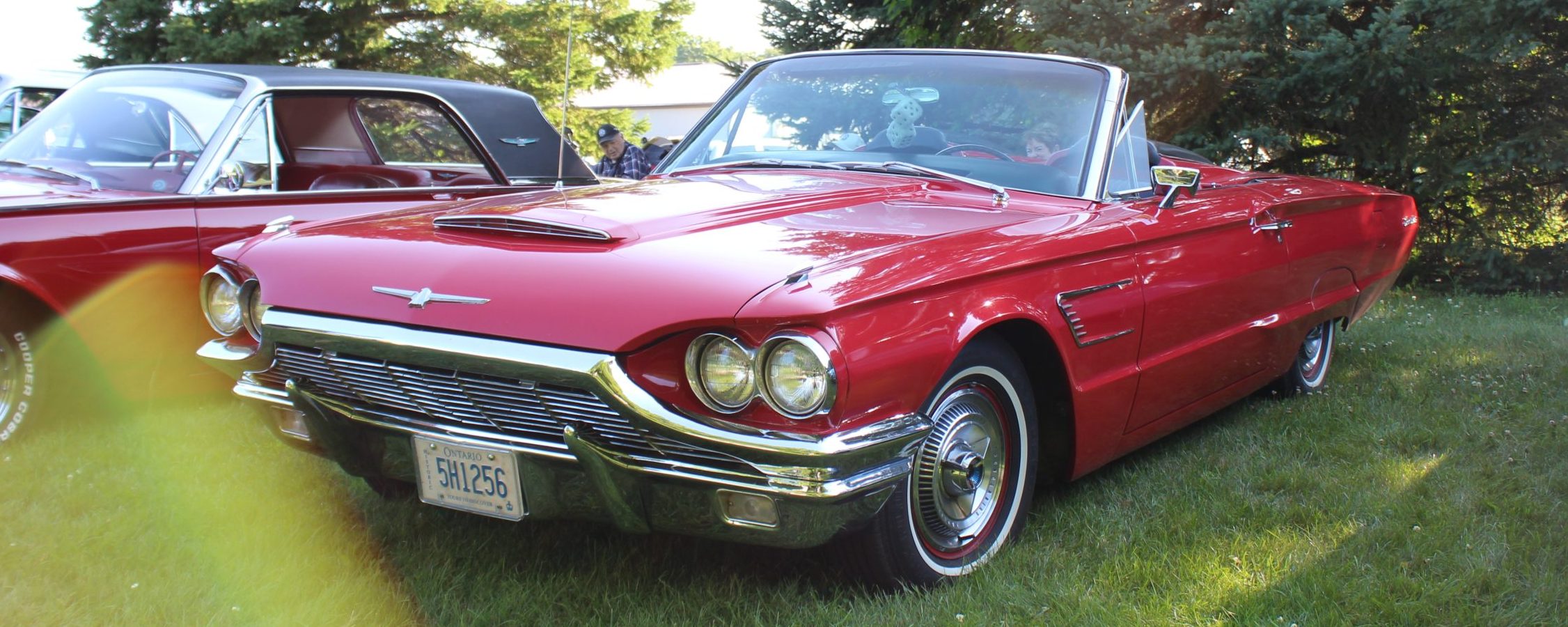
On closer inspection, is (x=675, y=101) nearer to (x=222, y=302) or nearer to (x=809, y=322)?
(x=222, y=302)

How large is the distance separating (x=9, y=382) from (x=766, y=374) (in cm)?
301

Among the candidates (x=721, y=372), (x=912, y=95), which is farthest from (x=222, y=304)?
(x=912, y=95)

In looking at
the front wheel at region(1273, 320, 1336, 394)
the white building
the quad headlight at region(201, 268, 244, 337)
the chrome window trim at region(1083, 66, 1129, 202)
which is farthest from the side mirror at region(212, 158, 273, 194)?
the white building

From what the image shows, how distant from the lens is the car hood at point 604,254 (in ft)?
7.65

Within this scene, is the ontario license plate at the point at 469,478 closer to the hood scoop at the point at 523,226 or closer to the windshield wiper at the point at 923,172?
the hood scoop at the point at 523,226

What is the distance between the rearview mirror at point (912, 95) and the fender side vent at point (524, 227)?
1.40 m

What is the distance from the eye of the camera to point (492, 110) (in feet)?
17.6

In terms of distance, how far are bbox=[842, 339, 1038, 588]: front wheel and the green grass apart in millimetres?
70

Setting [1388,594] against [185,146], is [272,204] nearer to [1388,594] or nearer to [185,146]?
[185,146]

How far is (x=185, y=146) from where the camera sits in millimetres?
4484

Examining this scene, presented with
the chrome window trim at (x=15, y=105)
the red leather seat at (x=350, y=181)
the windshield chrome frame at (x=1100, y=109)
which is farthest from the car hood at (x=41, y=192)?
the chrome window trim at (x=15, y=105)

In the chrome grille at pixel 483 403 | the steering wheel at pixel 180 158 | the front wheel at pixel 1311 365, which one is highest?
the steering wheel at pixel 180 158

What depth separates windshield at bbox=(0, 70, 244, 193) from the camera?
4.43 metres

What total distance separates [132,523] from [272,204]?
5.10 feet
